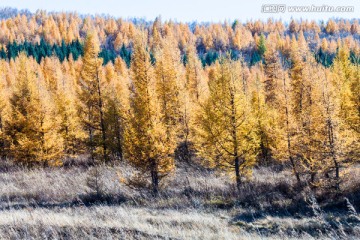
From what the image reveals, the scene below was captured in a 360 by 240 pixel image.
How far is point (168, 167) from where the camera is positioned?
16.4 meters

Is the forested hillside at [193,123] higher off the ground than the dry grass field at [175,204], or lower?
higher

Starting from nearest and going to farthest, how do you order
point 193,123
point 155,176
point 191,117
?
→ point 155,176
point 193,123
point 191,117

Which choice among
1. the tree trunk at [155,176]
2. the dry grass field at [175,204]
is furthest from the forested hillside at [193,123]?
the dry grass field at [175,204]

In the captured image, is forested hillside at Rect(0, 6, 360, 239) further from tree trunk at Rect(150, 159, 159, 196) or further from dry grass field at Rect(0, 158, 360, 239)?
dry grass field at Rect(0, 158, 360, 239)

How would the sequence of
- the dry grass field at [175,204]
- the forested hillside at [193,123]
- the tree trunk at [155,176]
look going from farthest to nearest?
the tree trunk at [155,176] < the forested hillside at [193,123] < the dry grass field at [175,204]

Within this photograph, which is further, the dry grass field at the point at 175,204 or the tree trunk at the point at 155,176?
the tree trunk at the point at 155,176

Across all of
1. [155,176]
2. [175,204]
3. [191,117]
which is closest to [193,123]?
[191,117]

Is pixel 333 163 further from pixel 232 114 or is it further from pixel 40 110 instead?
pixel 40 110

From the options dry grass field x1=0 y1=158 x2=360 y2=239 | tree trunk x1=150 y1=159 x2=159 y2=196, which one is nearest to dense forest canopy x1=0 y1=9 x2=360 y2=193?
tree trunk x1=150 y1=159 x2=159 y2=196

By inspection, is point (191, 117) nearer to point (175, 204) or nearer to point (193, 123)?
point (193, 123)

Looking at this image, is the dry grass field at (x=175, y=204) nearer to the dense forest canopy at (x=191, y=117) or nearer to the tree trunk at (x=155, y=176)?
the tree trunk at (x=155, y=176)

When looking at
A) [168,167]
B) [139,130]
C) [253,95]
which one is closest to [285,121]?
[168,167]

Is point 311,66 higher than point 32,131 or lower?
higher

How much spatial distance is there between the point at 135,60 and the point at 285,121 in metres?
9.34
